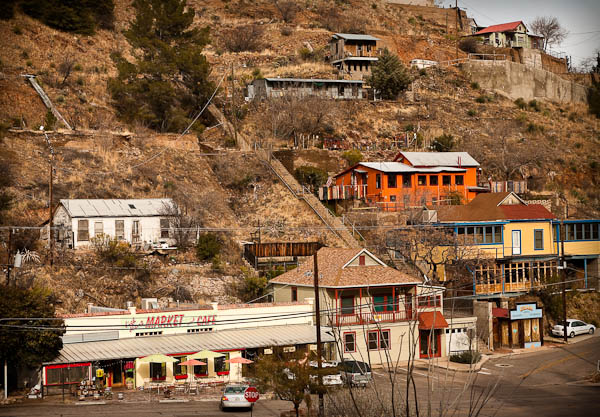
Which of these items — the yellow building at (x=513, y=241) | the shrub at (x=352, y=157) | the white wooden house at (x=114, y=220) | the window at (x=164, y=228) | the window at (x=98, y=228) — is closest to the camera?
the white wooden house at (x=114, y=220)

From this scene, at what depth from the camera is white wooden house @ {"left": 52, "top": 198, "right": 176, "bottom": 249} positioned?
A: 59781 mm

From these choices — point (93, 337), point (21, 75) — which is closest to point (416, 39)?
point (21, 75)

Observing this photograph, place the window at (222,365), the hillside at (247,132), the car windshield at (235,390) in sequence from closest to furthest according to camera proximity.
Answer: the car windshield at (235,390)
the window at (222,365)
the hillside at (247,132)

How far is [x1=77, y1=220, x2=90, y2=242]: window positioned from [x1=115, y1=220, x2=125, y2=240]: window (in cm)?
221

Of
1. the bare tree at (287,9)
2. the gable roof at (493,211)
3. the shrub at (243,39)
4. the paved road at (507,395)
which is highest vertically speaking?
the bare tree at (287,9)

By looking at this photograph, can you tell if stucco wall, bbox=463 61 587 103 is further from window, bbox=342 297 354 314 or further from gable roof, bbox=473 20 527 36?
window, bbox=342 297 354 314

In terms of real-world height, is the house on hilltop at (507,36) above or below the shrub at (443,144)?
above

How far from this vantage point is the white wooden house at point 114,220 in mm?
59781

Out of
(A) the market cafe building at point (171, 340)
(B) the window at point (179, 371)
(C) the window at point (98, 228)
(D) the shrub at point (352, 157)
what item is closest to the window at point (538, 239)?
(A) the market cafe building at point (171, 340)

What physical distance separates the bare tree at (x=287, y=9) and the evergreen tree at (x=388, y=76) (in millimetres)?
30796

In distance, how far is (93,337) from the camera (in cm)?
4425

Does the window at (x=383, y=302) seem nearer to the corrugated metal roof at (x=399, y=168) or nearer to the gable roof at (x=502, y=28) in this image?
the corrugated metal roof at (x=399, y=168)

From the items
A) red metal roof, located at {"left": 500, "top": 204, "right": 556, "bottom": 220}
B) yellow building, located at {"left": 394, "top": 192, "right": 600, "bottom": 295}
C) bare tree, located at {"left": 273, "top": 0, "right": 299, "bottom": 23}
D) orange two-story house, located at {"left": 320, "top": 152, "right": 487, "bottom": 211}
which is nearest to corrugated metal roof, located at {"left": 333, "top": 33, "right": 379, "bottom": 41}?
bare tree, located at {"left": 273, "top": 0, "right": 299, "bottom": 23}

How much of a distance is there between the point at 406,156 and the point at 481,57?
164 ft
